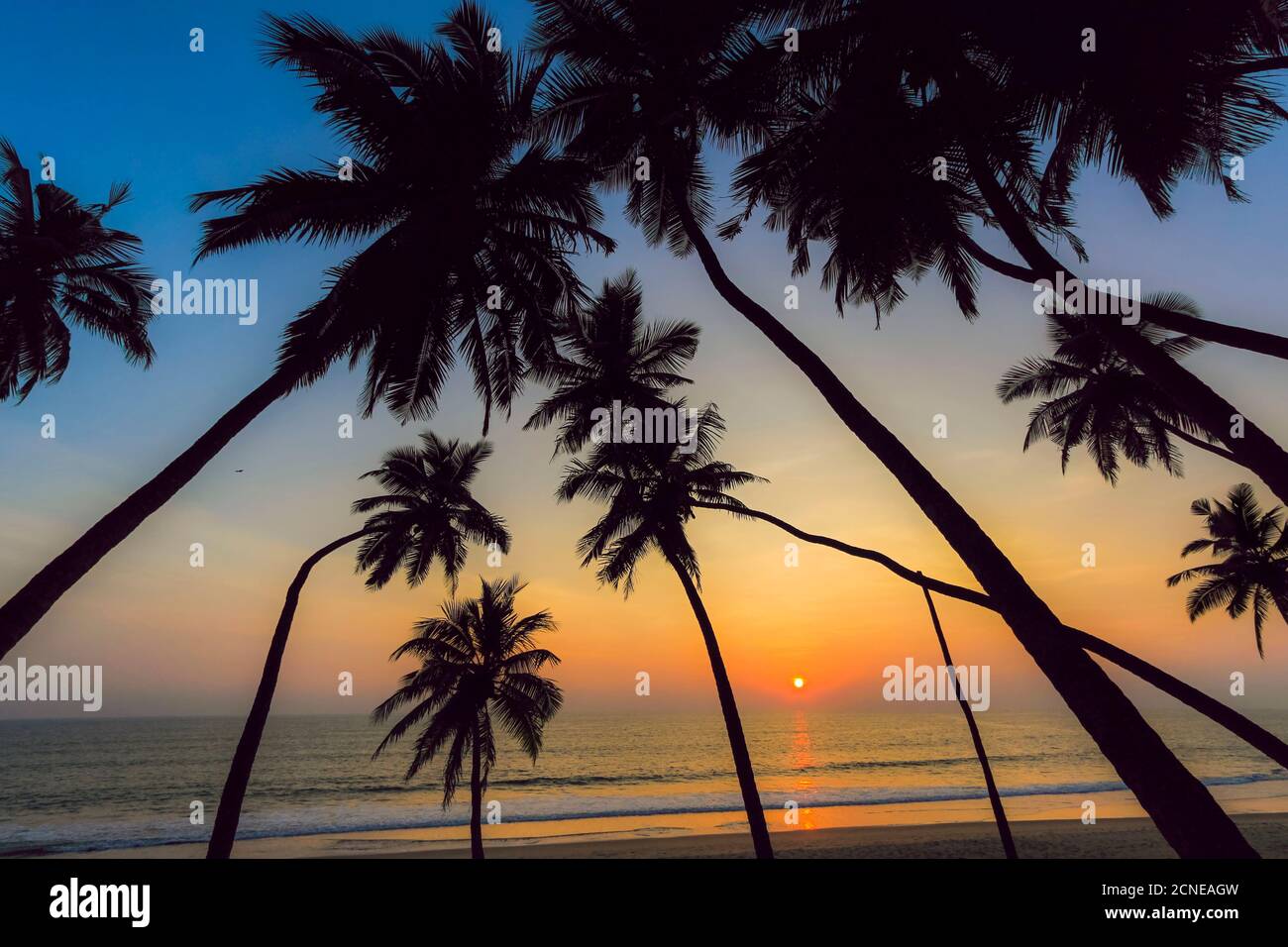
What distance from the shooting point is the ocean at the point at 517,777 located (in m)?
35.8

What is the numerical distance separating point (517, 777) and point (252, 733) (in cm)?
3991

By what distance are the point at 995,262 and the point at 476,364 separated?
8.89m

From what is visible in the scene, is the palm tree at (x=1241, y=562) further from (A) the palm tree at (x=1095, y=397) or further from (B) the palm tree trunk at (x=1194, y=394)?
(B) the palm tree trunk at (x=1194, y=394)

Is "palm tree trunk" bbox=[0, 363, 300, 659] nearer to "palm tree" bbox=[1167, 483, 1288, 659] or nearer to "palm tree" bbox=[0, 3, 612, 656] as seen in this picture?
"palm tree" bbox=[0, 3, 612, 656]

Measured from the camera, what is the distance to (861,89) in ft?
27.8

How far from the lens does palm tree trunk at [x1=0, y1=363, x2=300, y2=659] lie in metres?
6.23

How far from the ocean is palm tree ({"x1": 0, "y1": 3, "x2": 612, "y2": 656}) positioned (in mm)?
29985

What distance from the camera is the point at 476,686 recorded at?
2189 cm

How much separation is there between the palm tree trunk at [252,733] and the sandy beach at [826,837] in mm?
11698

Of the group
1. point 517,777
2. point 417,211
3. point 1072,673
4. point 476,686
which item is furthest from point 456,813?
point 1072,673

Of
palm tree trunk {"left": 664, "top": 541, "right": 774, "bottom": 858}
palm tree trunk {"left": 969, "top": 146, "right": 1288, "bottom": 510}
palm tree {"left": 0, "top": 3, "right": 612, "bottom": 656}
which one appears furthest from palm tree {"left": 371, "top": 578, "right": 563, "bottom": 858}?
palm tree trunk {"left": 969, "top": 146, "right": 1288, "bottom": 510}

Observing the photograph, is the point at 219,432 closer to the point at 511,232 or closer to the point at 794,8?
the point at 511,232
